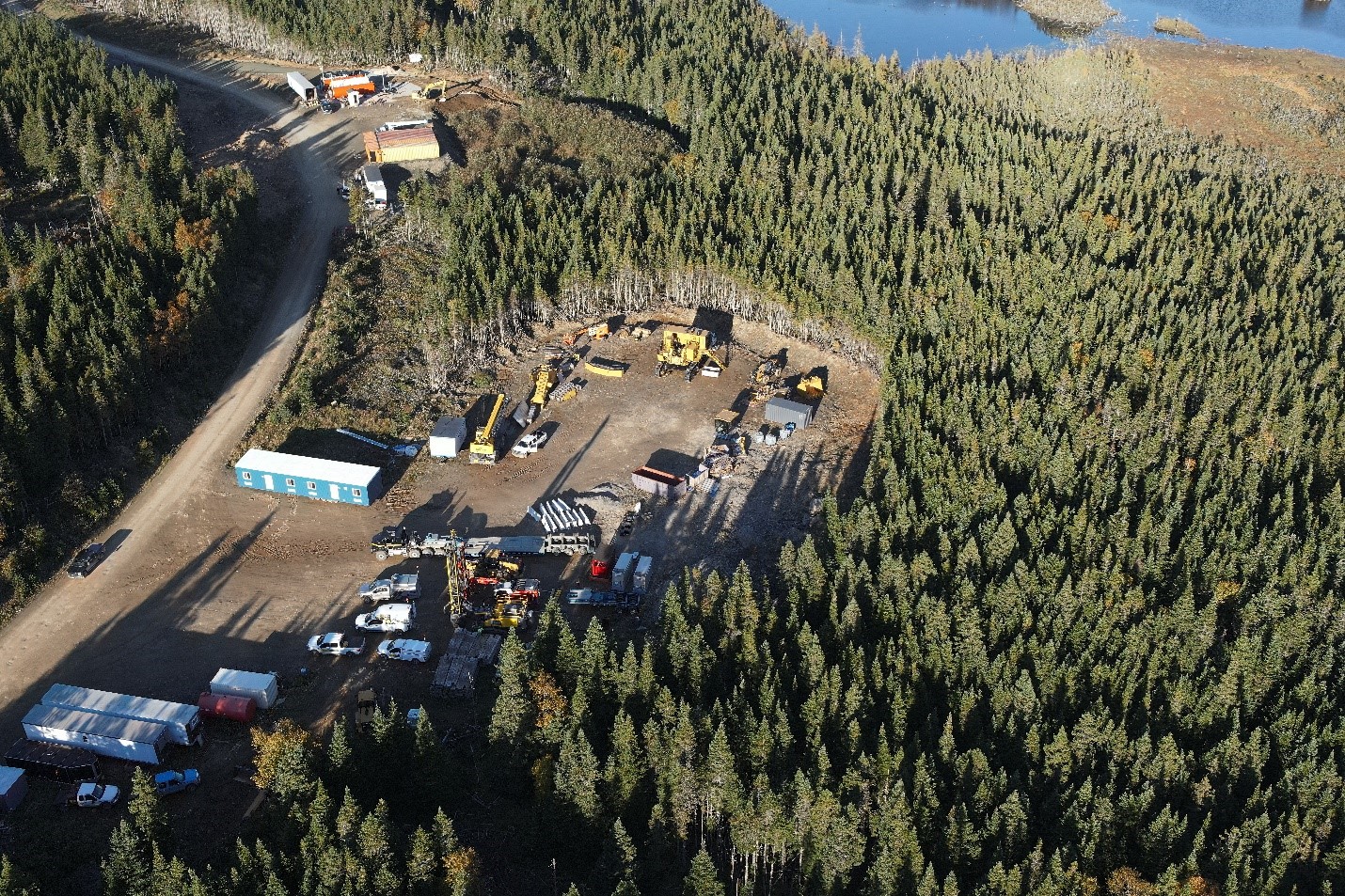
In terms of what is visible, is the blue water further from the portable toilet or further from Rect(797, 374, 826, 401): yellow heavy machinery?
the portable toilet

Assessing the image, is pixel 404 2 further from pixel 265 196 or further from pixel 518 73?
pixel 265 196

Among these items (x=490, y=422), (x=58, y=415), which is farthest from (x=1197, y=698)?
(x=58, y=415)

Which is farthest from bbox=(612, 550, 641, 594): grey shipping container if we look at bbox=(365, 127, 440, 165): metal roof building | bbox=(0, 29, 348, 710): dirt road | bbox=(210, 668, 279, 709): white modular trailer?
bbox=(365, 127, 440, 165): metal roof building

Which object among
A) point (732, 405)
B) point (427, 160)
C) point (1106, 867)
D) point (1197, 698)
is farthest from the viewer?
point (427, 160)

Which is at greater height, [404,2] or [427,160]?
[404,2]

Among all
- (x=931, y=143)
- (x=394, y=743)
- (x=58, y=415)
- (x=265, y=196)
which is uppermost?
(x=931, y=143)
